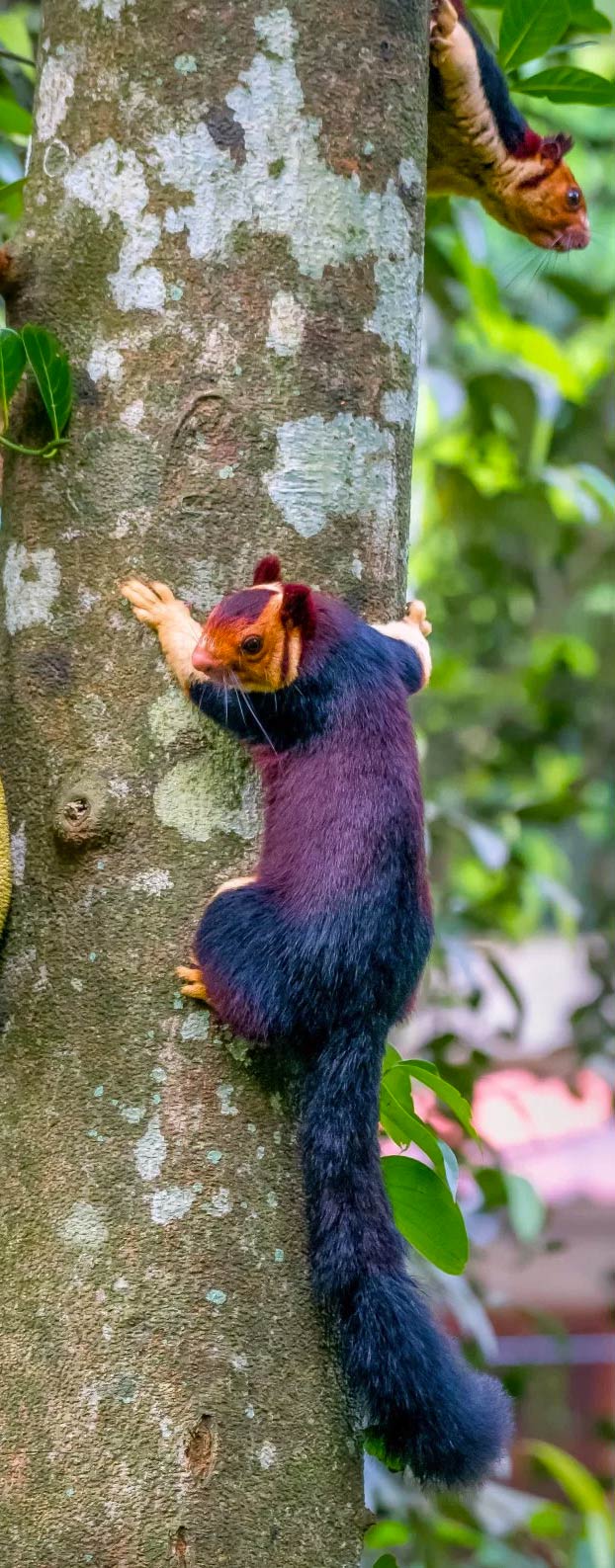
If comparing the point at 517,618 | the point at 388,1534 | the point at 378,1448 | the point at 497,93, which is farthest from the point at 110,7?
the point at 517,618

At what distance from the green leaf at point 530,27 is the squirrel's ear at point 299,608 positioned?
3.05 ft

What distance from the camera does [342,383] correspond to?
138 cm

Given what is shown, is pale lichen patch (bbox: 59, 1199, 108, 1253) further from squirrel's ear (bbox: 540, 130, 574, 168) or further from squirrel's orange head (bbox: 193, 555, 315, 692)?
squirrel's ear (bbox: 540, 130, 574, 168)

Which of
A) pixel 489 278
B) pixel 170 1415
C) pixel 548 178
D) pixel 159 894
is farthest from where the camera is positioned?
pixel 489 278

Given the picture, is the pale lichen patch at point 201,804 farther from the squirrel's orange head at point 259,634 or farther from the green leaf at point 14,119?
the green leaf at point 14,119

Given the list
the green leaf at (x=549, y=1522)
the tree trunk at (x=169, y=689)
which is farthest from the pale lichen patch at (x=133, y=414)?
the green leaf at (x=549, y=1522)

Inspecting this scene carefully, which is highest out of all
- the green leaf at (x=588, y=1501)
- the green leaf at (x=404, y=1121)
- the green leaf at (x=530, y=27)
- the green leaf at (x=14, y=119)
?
the green leaf at (x=530, y=27)

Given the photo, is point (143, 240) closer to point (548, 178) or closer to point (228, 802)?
point (228, 802)

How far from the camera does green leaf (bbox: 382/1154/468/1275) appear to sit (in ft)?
4.54

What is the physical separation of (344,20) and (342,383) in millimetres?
358

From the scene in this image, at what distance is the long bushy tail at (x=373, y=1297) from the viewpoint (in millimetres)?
1211

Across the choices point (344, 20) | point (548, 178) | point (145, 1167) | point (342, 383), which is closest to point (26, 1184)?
point (145, 1167)

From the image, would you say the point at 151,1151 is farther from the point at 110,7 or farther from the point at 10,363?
the point at 110,7

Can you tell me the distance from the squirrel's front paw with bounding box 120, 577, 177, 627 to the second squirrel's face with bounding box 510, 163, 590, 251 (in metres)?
1.00
